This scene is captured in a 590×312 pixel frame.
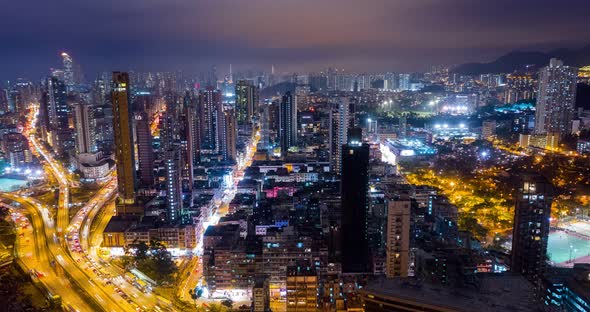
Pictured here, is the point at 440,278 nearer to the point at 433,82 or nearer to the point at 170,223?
the point at 170,223

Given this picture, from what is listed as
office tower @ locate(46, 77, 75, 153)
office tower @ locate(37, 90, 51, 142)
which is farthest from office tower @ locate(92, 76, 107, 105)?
office tower @ locate(46, 77, 75, 153)

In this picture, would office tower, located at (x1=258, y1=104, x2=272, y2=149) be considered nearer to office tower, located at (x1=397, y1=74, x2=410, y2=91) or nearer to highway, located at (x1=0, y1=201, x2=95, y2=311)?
highway, located at (x1=0, y1=201, x2=95, y2=311)

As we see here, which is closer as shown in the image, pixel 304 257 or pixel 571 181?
pixel 304 257

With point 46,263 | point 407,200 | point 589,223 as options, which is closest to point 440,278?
point 407,200

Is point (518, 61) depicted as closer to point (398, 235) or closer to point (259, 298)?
point (398, 235)

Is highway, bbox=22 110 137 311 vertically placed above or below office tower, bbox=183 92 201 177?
below

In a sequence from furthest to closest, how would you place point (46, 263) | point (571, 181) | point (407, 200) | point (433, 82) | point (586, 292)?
point (433, 82) < point (571, 181) < point (46, 263) < point (407, 200) < point (586, 292)

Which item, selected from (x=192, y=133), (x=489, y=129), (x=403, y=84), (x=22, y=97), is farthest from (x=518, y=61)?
(x=22, y=97)
